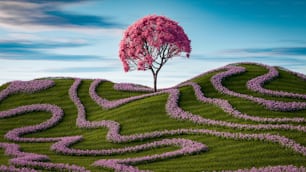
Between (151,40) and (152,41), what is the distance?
0.45 feet

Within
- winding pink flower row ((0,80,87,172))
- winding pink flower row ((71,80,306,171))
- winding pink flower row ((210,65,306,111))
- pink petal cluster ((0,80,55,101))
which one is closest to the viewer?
winding pink flower row ((0,80,87,172))

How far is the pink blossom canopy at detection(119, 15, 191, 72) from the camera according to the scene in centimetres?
4397

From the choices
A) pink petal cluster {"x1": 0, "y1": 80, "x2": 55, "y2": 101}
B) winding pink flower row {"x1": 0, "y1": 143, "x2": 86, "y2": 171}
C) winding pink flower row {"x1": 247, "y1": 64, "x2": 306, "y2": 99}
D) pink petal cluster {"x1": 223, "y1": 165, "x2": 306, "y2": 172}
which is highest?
winding pink flower row {"x1": 247, "y1": 64, "x2": 306, "y2": 99}

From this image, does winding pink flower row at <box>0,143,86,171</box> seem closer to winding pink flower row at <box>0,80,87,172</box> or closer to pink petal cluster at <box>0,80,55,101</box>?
winding pink flower row at <box>0,80,87,172</box>

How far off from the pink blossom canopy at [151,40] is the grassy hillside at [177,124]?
3.63m

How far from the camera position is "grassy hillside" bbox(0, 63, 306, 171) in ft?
78.6

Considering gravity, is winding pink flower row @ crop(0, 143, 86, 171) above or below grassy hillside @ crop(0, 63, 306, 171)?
below

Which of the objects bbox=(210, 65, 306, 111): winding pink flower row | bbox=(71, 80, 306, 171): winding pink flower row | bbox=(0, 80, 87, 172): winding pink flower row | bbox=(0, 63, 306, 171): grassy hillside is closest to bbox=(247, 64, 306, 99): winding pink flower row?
bbox=(0, 63, 306, 171): grassy hillside

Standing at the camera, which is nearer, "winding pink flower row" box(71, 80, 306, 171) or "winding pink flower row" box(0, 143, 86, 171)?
"winding pink flower row" box(0, 143, 86, 171)

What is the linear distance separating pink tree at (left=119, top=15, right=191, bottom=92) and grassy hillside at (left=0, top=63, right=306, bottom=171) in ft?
11.4

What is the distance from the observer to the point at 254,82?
3938cm

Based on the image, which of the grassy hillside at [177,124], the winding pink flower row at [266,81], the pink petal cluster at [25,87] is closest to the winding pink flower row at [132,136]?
the grassy hillside at [177,124]

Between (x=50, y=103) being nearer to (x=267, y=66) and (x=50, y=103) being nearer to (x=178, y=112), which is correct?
(x=178, y=112)

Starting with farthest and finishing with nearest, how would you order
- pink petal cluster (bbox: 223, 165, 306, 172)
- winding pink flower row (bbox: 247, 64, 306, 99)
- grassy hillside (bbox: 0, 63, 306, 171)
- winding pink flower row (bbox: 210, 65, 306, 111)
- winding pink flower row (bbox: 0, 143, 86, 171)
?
1. winding pink flower row (bbox: 247, 64, 306, 99)
2. winding pink flower row (bbox: 210, 65, 306, 111)
3. grassy hillside (bbox: 0, 63, 306, 171)
4. winding pink flower row (bbox: 0, 143, 86, 171)
5. pink petal cluster (bbox: 223, 165, 306, 172)
